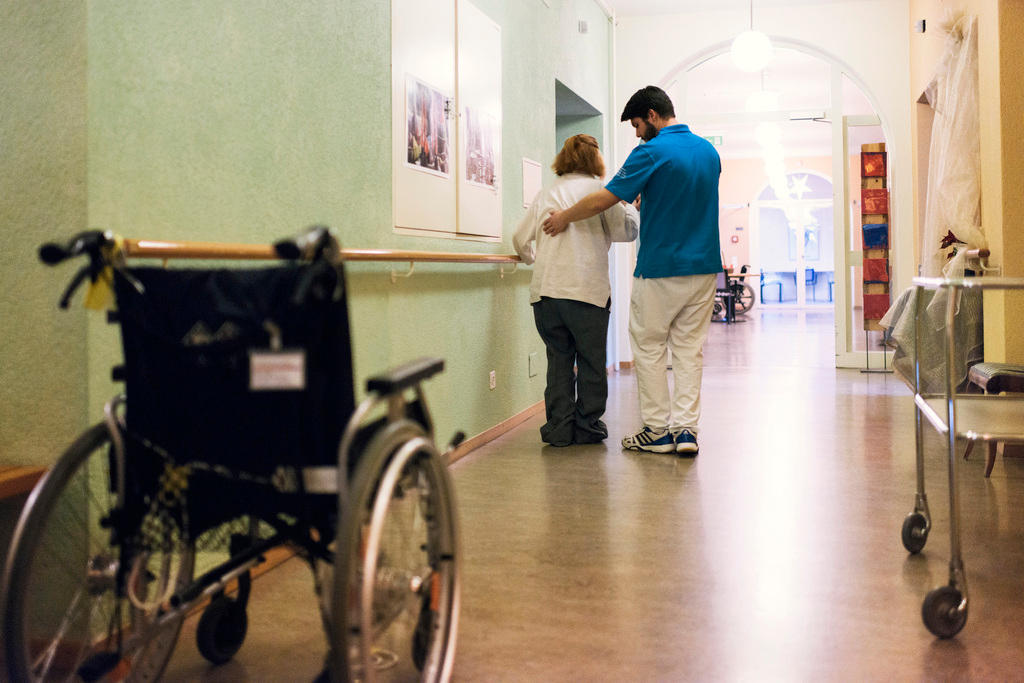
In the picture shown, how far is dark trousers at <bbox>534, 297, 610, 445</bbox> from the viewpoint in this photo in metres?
4.70

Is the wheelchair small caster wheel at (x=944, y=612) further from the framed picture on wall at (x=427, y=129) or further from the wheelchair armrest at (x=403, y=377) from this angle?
the framed picture on wall at (x=427, y=129)

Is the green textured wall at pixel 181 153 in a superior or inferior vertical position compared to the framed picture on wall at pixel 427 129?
inferior

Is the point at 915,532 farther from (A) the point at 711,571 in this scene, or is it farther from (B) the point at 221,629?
(B) the point at 221,629

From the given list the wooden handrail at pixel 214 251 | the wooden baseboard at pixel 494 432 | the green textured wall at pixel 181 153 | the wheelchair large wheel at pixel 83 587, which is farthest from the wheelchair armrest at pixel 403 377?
the wooden baseboard at pixel 494 432

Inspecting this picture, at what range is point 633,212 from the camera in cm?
479

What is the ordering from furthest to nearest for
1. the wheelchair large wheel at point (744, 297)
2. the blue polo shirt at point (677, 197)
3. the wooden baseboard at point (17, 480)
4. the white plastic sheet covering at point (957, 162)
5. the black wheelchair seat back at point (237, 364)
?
the wheelchair large wheel at point (744, 297) → the white plastic sheet covering at point (957, 162) → the blue polo shirt at point (677, 197) → the wooden baseboard at point (17, 480) → the black wheelchair seat back at point (237, 364)

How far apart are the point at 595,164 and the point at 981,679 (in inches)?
129

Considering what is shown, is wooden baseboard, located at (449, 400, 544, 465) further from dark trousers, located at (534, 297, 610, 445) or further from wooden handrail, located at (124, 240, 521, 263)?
wooden handrail, located at (124, 240, 521, 263)

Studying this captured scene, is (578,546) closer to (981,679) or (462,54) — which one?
(981,679)

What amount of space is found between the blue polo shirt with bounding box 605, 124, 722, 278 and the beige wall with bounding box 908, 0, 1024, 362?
53.9 inches

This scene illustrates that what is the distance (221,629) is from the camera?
6.86ft

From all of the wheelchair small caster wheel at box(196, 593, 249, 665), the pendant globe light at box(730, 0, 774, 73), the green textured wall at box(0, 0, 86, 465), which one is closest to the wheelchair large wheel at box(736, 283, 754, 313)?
the pendant globe light at box(730, 0, 774, 73)

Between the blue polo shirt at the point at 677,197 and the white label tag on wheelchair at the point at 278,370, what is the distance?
120 inches

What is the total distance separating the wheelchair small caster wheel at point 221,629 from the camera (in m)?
2.06
